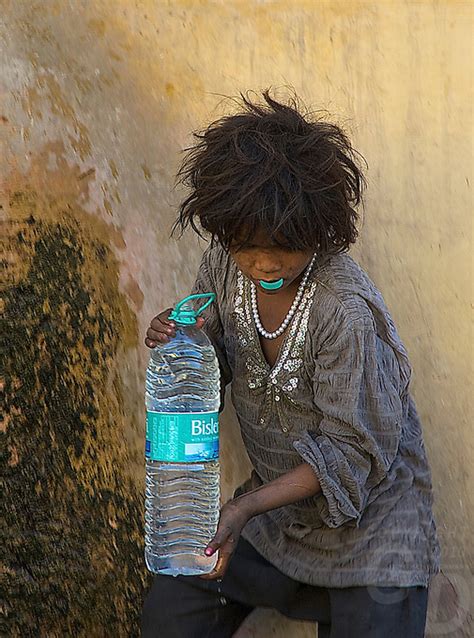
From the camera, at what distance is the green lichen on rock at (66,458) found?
367 cm

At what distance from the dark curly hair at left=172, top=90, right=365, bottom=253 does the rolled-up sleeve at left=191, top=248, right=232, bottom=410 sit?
347mm

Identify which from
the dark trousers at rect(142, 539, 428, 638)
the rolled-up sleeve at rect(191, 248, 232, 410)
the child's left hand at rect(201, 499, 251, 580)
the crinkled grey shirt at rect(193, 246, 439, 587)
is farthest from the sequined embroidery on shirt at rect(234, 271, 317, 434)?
the dark trousers at rect(142, 539, 428, 638)

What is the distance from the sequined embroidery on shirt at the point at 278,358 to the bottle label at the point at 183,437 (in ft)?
0.96

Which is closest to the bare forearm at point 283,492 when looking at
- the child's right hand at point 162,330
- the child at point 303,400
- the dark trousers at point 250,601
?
the child at point 303,400

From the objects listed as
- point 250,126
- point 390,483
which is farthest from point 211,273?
point 390,483

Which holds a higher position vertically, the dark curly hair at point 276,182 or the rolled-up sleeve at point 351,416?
the dark curly hair at point 276,182

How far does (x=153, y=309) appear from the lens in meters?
3.72

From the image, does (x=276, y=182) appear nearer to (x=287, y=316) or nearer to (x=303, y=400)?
(x=287, y=316)

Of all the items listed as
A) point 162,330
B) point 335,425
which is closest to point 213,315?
point 162,330

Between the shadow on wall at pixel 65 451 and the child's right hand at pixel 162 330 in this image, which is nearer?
the child's right hand at pixel 162 330

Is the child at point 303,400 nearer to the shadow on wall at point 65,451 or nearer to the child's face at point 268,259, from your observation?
the child's face at point 268,259

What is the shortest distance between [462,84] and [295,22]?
588 millimetres

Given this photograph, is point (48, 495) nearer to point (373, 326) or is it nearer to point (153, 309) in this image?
point (153, 309)

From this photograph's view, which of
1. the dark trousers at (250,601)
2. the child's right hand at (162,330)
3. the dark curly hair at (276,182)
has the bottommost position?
the dark trousers at (250,601)
